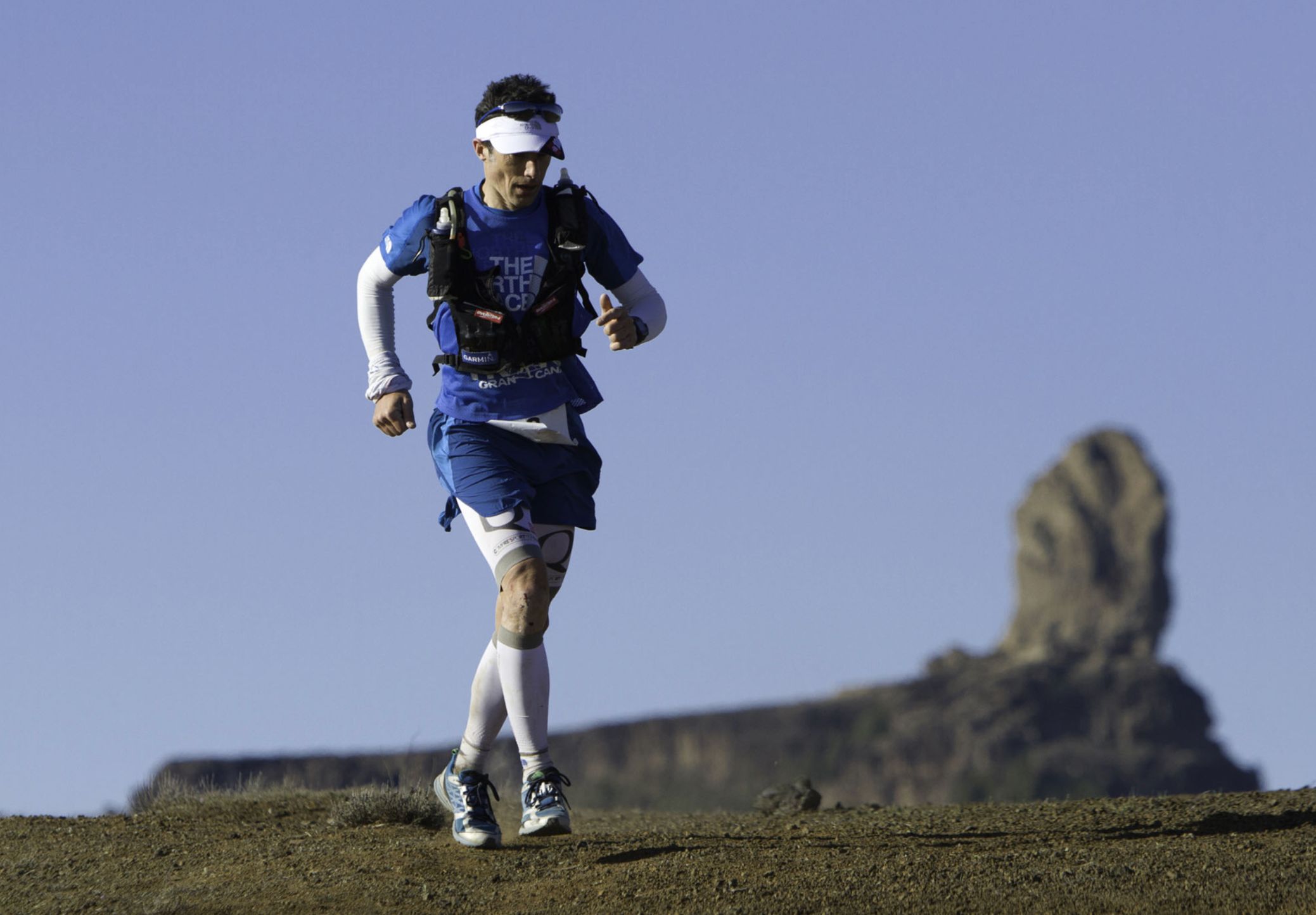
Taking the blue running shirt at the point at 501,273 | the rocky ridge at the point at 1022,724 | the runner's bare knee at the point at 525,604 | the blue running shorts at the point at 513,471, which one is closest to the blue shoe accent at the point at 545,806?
the runner's bare knee at the point at 525,604

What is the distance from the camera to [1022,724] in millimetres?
145625

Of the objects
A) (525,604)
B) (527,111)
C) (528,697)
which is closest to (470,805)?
(528,697)

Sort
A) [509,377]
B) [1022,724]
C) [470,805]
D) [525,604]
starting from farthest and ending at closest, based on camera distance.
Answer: [1022,724]
[470,805]
[509,377]
[525,604]

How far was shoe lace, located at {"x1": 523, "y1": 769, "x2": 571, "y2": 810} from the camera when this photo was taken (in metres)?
8.85

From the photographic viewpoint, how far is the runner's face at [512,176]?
883 cm

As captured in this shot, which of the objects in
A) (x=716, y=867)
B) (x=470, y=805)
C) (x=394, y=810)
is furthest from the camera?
(x=394, y=810)

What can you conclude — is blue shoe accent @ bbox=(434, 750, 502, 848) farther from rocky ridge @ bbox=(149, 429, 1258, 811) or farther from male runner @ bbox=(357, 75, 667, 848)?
rocky ridge @ bbox=(149, 429, 1258, 811)

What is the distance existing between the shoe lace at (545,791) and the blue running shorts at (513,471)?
1.12 meters

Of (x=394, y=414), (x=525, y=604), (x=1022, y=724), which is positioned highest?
(x=1022, y=724)

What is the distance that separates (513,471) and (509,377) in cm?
41

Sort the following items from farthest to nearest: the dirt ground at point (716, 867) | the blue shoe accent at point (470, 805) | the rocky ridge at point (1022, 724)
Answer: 1. the rocky ridge at point (1022, 724)
2. the blue shoe accent at point (470, 805)
3. the dirt ground at point (716, 867)

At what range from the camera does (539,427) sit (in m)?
8.91

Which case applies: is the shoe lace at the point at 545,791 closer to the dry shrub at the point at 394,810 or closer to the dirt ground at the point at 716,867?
the dirt ground at the point at 716,867

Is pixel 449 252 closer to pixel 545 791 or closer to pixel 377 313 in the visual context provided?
pixel 377 313
